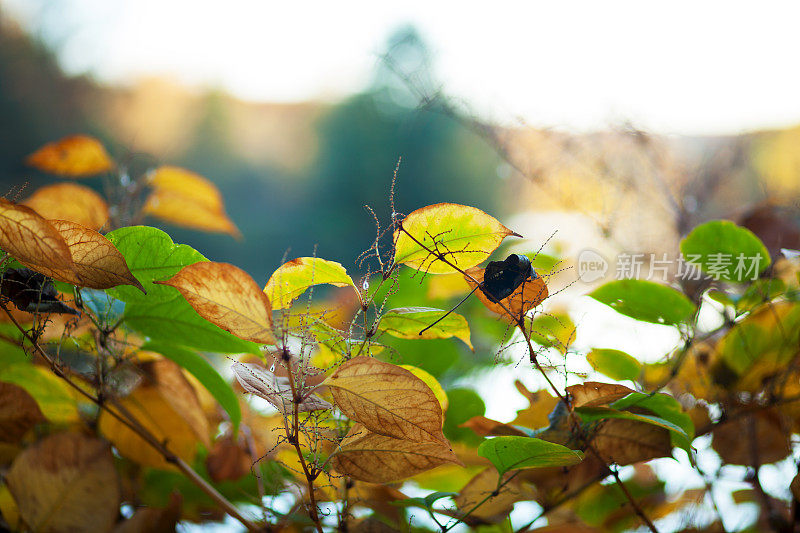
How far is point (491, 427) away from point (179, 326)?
136 millimetres

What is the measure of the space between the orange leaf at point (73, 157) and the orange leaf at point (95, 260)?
9.9 inches

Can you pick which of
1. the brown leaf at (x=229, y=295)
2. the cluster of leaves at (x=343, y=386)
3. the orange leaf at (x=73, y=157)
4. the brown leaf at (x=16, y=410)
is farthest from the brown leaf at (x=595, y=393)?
the orange leaf at (x=73, y=157)

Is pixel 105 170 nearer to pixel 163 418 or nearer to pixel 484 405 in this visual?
pixel 163 418

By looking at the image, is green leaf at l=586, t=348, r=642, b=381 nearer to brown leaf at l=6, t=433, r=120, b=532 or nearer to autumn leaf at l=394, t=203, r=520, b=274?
autumn leaf at l=394, t=203, r=520, b=274

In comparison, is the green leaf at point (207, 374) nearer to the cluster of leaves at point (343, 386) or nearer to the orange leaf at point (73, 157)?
the cluster of leaves at point (343, 386)

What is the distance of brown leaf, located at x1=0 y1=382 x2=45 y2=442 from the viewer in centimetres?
24

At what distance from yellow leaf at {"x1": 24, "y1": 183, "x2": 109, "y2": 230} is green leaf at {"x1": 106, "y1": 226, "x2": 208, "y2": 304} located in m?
0.14

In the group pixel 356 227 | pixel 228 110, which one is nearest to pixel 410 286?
pixel 356 227

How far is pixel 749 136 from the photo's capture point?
0.55 meters

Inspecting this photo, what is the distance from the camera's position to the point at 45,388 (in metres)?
0.29

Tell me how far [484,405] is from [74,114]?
11.3ft

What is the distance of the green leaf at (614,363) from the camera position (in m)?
0.24

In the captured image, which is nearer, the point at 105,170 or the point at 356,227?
the point at 105,170

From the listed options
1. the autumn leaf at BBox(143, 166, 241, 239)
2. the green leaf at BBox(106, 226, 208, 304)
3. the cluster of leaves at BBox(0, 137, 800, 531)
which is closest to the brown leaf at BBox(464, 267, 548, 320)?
the cluster of leaves at BBox(0, 137, 800, 531)
